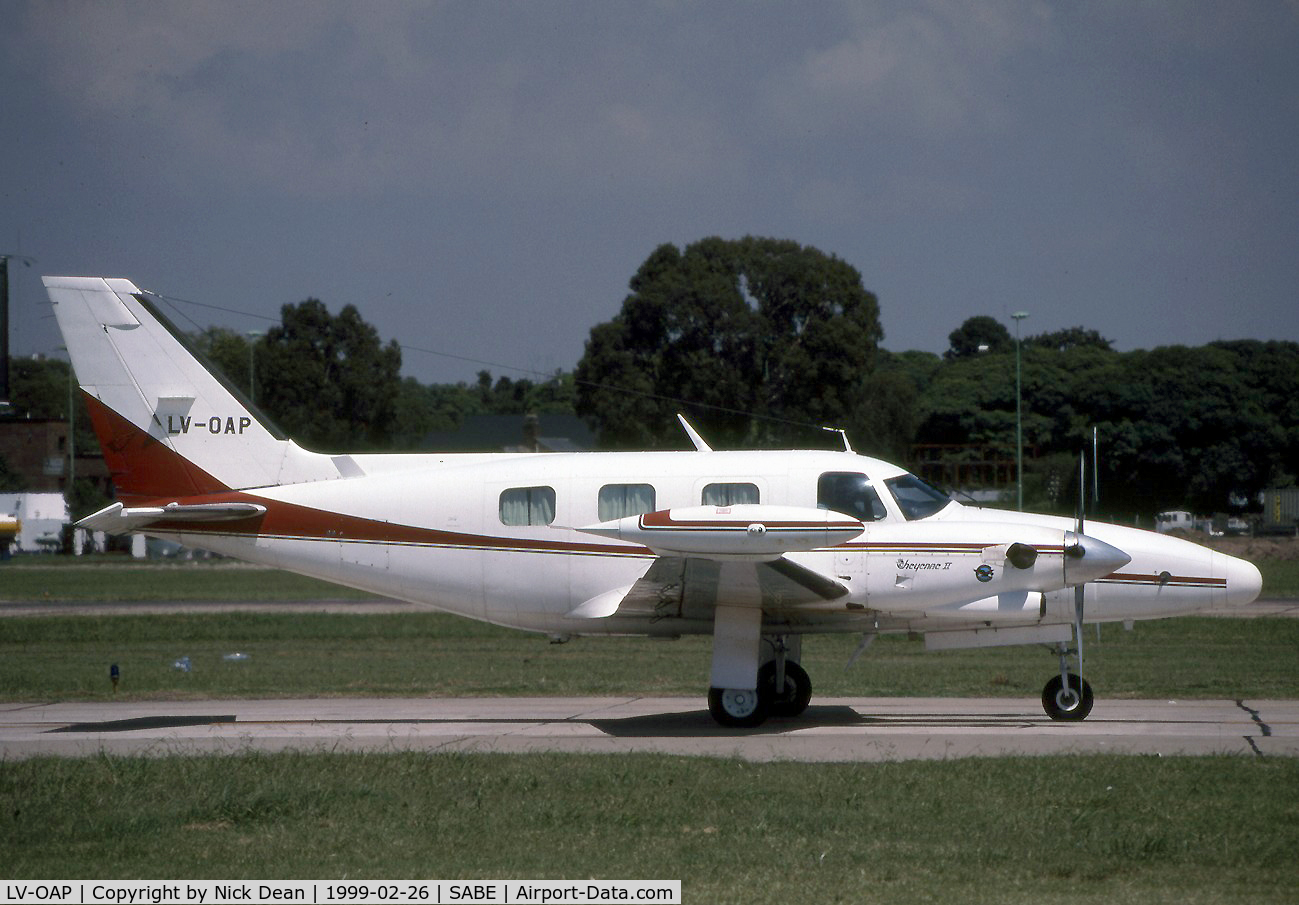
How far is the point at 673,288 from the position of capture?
4741 centimetres

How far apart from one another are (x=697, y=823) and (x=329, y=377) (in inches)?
1331

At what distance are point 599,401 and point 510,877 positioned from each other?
37371mm

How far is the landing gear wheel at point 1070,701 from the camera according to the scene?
1363cm

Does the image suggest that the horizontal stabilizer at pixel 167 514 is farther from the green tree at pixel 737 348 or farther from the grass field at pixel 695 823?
the green tree at pixel 737 348

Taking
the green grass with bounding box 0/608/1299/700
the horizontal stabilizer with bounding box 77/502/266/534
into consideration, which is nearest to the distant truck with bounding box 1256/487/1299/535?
the green grass with bounding box 0/608/1299/700

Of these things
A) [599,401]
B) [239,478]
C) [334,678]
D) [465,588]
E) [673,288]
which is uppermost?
[673,288]

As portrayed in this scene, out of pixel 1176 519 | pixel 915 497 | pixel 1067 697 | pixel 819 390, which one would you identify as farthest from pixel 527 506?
pixel 1176 519

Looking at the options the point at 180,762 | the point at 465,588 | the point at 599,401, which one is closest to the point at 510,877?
the point at 180,762

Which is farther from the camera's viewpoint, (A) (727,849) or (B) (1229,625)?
(B) (1229,625)

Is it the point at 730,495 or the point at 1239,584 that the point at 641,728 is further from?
the point at 1239,584

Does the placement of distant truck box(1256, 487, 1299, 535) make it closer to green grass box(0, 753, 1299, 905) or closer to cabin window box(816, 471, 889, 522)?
Result: cabin window box(816, 471, 889, 522)

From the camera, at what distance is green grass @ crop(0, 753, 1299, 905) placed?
752 centimetres

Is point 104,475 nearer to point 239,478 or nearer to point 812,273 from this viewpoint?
point 812,273

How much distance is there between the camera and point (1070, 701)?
13.6 m
